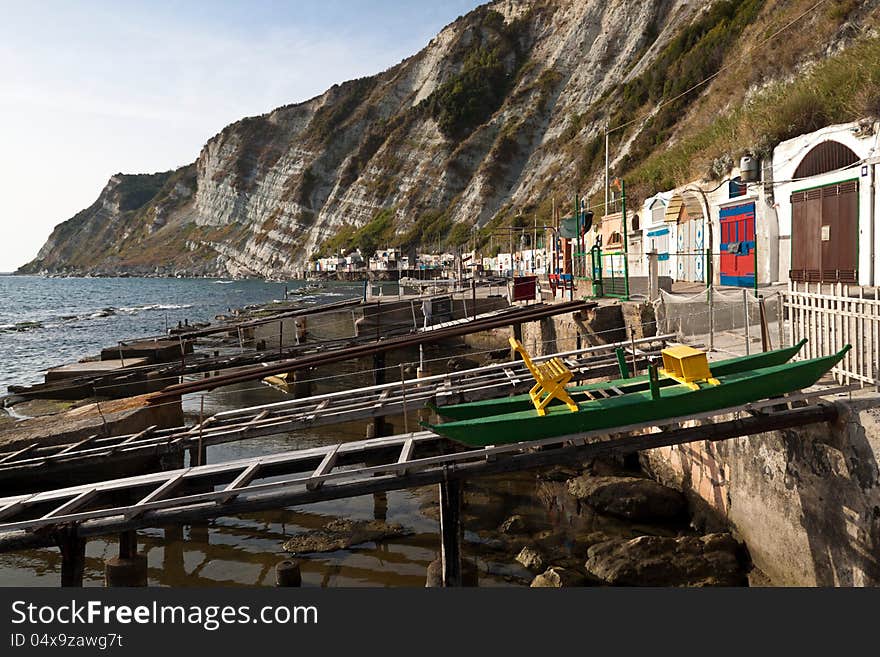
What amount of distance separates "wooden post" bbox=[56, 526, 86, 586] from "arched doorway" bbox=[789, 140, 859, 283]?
670 inches

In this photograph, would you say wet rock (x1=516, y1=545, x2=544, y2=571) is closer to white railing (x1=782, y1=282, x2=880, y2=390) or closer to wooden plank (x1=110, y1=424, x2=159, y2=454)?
white railing (x1=782, y1=282, x2=880, y2=390)

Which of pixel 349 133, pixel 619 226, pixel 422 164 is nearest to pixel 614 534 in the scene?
pixel 619 226

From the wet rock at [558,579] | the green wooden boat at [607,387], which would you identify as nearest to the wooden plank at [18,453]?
the green wooden boat at [607,387]

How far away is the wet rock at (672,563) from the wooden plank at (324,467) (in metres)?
3.97

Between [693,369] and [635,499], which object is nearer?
[693,369]

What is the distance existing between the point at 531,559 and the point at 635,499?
2.31 m

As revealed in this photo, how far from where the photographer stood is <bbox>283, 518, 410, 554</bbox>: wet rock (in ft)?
33.7

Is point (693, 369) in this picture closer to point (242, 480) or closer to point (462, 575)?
point (462, 575)

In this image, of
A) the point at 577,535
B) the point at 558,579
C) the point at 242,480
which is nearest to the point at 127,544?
the point at 242,480

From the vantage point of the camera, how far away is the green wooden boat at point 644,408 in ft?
24.1

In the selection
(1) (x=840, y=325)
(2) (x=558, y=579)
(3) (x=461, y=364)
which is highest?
(1) (x=840, y=325)

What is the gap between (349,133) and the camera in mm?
176750

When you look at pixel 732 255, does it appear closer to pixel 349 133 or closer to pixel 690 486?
pixel 690 486

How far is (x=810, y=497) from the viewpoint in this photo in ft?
23.0
